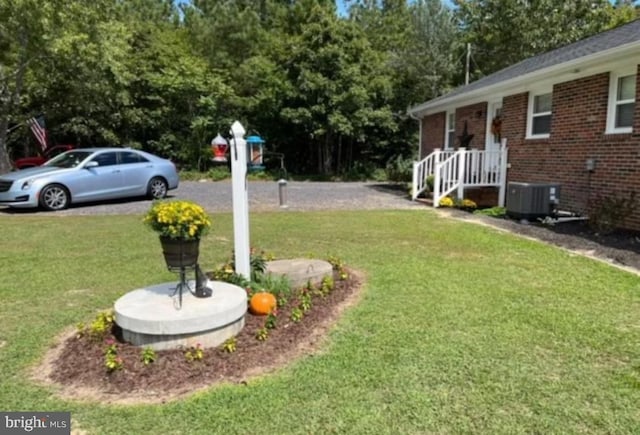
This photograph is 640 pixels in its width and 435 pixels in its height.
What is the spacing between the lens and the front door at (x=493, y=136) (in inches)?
432

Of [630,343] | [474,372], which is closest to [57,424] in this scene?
[474,372]

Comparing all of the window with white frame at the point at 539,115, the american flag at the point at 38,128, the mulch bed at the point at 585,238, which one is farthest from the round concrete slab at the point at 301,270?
the american flag at the point at 38,128

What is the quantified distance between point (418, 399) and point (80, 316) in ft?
9.39

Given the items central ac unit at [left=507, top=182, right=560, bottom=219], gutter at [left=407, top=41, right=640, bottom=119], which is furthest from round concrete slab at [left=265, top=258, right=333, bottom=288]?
gutter at [left=407, top=41, right=640, bottom=119]

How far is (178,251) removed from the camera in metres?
3.20

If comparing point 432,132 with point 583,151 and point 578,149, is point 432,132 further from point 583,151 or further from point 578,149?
point 583,151

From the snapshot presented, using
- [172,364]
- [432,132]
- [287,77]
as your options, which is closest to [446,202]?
[432,132]

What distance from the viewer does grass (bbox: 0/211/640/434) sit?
2.38 meters

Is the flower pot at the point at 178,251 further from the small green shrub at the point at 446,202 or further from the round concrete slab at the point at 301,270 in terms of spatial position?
the small green shrub at the point at 446,202

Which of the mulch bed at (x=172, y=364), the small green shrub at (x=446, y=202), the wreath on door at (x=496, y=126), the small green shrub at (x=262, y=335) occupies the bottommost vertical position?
the mulch bed at (x=172, y=364)

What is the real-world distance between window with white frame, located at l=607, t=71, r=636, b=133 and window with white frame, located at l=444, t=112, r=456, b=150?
252 inches

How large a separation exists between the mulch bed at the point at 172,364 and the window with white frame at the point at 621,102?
6820 mm

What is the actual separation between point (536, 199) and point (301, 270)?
5.55 meters

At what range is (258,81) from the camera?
2216cm
